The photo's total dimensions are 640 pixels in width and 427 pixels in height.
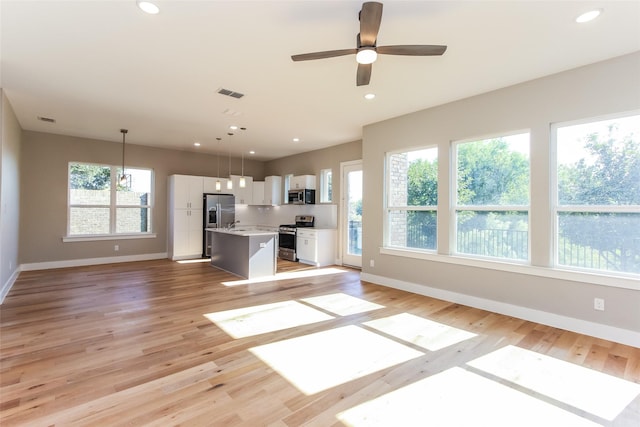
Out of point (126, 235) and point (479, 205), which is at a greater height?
point (479, 205)

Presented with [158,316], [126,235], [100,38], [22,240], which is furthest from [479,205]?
[22,240]

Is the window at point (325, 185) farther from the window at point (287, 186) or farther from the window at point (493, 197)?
the window at point (493, 197)

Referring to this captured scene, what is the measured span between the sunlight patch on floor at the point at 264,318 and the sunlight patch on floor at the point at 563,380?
1.72m

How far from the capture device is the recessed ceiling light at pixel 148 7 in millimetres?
2191

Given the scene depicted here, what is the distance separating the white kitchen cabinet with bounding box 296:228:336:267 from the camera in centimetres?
661

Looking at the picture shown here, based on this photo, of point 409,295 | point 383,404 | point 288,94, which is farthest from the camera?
point 409,295

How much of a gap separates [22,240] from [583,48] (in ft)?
29.8

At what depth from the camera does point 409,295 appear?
14.4 feet

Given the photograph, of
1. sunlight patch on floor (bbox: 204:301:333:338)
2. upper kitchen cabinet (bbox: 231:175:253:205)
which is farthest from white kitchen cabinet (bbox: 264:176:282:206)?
sunlight patch on floor (bbox: 204:301:333:338)

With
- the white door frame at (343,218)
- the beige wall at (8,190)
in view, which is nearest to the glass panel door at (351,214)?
the white door frame at (343,218)

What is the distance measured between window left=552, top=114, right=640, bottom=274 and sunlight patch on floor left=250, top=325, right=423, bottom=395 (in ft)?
7.14

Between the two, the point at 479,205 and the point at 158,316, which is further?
the point at 479,205

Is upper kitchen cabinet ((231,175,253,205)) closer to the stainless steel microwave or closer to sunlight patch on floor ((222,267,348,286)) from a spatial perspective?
the stainless steel microwave

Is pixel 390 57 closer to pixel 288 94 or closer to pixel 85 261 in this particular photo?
pixel 288 94
